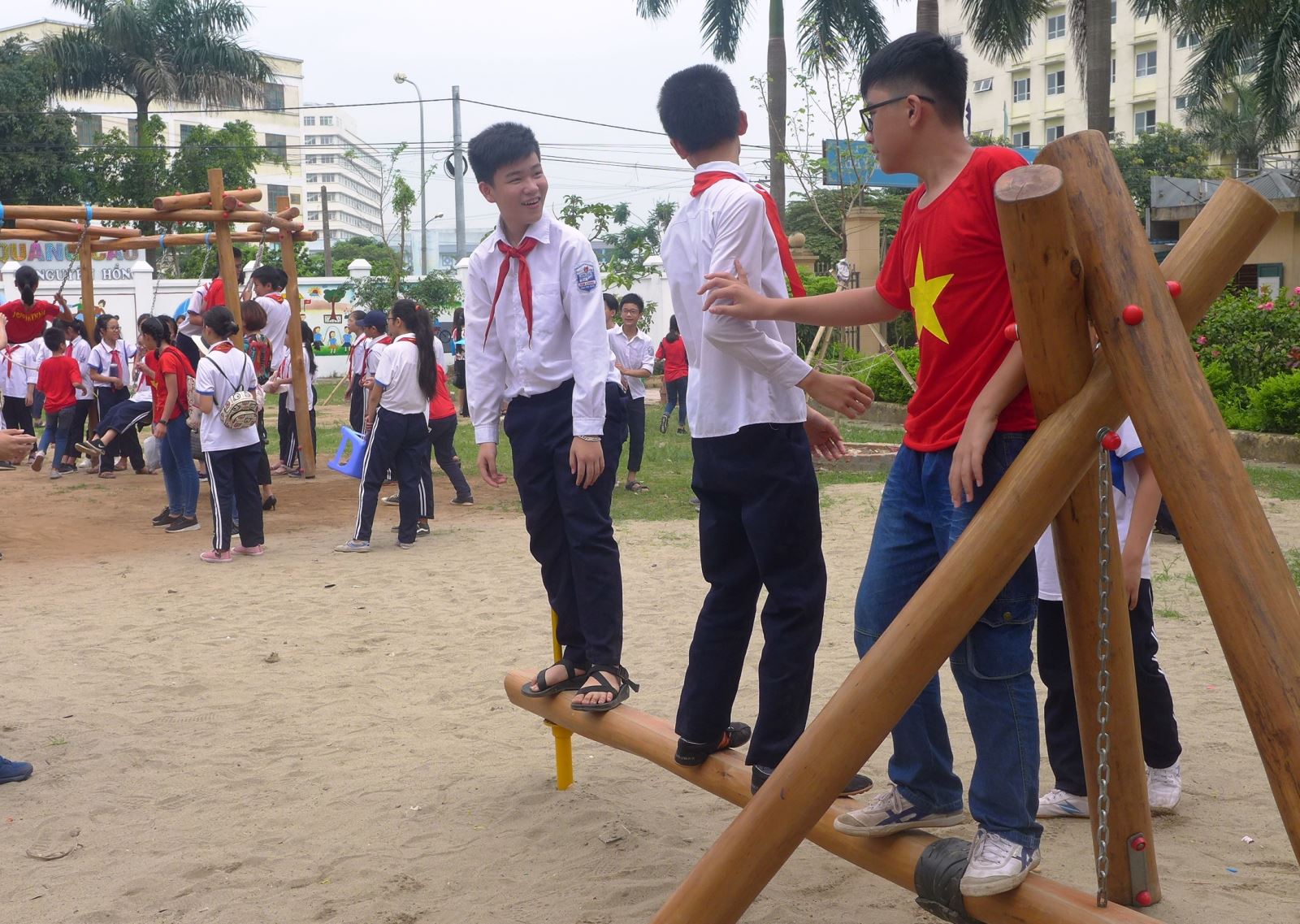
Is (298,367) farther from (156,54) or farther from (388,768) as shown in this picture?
(156,54)

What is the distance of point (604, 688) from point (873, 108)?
6.97 ft

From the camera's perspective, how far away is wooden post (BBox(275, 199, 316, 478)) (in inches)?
512

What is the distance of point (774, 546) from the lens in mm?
3244

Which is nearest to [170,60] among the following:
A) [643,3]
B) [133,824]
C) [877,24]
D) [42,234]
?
[643,3]

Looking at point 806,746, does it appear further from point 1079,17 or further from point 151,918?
point 1079,17

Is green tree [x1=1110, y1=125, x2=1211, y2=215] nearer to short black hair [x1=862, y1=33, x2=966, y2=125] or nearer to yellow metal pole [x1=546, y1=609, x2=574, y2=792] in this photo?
yellow metal pole [x1=546, y1=609, x2=574, y2=792]

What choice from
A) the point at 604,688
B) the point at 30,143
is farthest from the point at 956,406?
the point at 30,143

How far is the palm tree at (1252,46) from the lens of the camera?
21.2 m

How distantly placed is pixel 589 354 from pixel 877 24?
23848 millimetres

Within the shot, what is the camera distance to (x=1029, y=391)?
102 inches

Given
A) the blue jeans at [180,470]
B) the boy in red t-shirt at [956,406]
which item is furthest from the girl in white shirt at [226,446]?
the boy in red t-shirt at [956,406]

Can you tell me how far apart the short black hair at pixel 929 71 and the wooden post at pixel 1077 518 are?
0.52 metres

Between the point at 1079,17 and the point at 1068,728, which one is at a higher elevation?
the point at 1079,17

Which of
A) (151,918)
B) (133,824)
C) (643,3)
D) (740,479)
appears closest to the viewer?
(740,479)
